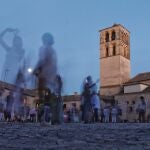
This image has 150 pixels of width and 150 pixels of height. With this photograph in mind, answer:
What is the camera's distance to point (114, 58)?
78250 millimetres

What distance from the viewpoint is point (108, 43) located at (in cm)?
8162

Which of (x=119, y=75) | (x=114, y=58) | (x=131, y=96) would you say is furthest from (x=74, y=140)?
(x=114, y=58)

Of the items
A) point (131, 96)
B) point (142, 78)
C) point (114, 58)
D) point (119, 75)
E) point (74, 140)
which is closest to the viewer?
point (74, 140)

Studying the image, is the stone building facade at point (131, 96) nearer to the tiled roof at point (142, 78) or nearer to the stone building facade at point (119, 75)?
the stone building facade at point (119, 75)

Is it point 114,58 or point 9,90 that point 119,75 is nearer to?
point 114,58

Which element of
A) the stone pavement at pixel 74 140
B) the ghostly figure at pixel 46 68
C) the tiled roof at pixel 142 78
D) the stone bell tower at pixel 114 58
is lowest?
the stone pavement at pixel 74 140

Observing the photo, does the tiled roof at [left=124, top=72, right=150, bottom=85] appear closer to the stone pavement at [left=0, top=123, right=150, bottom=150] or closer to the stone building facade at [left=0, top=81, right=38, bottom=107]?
A: the stone building facade at [left=0, top=81, right=38, bottom=107]

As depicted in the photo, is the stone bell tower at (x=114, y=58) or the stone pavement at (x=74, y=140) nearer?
the stone pavement at (x=74, y=140)

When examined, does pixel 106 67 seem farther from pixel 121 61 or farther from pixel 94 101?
pixel 94 101

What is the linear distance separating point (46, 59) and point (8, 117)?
6.98m

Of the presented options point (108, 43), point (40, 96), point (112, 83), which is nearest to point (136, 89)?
point (112, 83)

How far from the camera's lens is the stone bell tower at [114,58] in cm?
7456

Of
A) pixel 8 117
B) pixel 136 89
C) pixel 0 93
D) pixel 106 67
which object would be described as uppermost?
pixel 106 67

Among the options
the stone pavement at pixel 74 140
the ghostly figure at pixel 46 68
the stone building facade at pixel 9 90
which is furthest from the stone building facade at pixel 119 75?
the stone pavement at pixel 74 140
